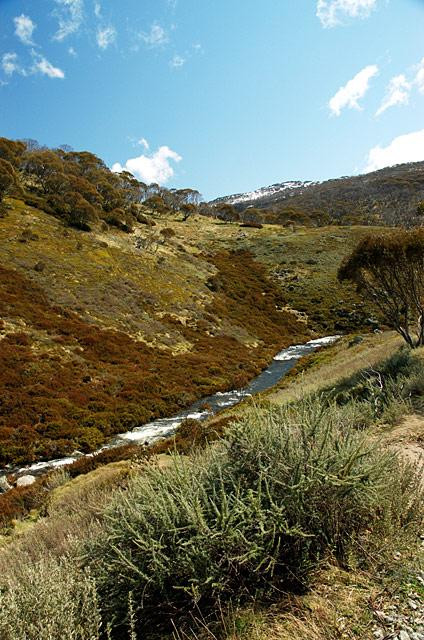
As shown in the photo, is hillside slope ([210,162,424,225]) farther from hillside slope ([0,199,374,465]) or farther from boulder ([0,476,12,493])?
boulder ([0,476,12,493])

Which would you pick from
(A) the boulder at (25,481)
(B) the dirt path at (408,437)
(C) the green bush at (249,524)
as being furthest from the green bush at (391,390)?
(A) the boulder at (25,481)

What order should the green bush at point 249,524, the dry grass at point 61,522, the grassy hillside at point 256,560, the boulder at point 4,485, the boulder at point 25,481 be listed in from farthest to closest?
the boulder at point 25,481 < the boulder at point 4,485 < the dry grass at point 61,522 < the green bush at point 249,524 < the grassy hillside at point 256,560

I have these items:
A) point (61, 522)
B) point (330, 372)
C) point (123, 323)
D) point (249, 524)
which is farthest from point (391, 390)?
point (123, 323)

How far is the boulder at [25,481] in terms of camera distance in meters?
11.1

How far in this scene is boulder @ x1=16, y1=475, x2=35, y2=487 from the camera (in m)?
11.1

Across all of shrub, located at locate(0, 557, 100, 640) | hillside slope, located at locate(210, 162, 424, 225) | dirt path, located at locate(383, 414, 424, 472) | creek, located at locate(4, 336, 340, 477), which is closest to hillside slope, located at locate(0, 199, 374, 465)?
creek, located at locate(4, 336, 340, 477)

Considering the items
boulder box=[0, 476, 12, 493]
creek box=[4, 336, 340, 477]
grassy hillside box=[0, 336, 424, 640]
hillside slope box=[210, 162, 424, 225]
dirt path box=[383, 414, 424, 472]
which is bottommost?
creek box=[4, 336, 340, 477]

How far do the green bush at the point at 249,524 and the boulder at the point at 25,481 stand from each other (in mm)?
9030

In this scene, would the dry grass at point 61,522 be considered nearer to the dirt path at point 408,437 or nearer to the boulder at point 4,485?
the boulder at point 4,485

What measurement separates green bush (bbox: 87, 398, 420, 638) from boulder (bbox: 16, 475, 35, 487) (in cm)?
903

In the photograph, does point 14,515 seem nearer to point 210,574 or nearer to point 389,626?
point 210,574

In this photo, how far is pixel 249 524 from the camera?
3.12 m

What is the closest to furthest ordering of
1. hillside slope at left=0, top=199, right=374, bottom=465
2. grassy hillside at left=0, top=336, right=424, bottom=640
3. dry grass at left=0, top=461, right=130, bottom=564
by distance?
grassy hillside at left=0, top=336, right=424, bottom=640 < dry grass at left=0, top=461, right=130, bottom=564 < hillside slope at left=0, top=199, right=374, bottom=465

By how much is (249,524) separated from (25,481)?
1052cm
